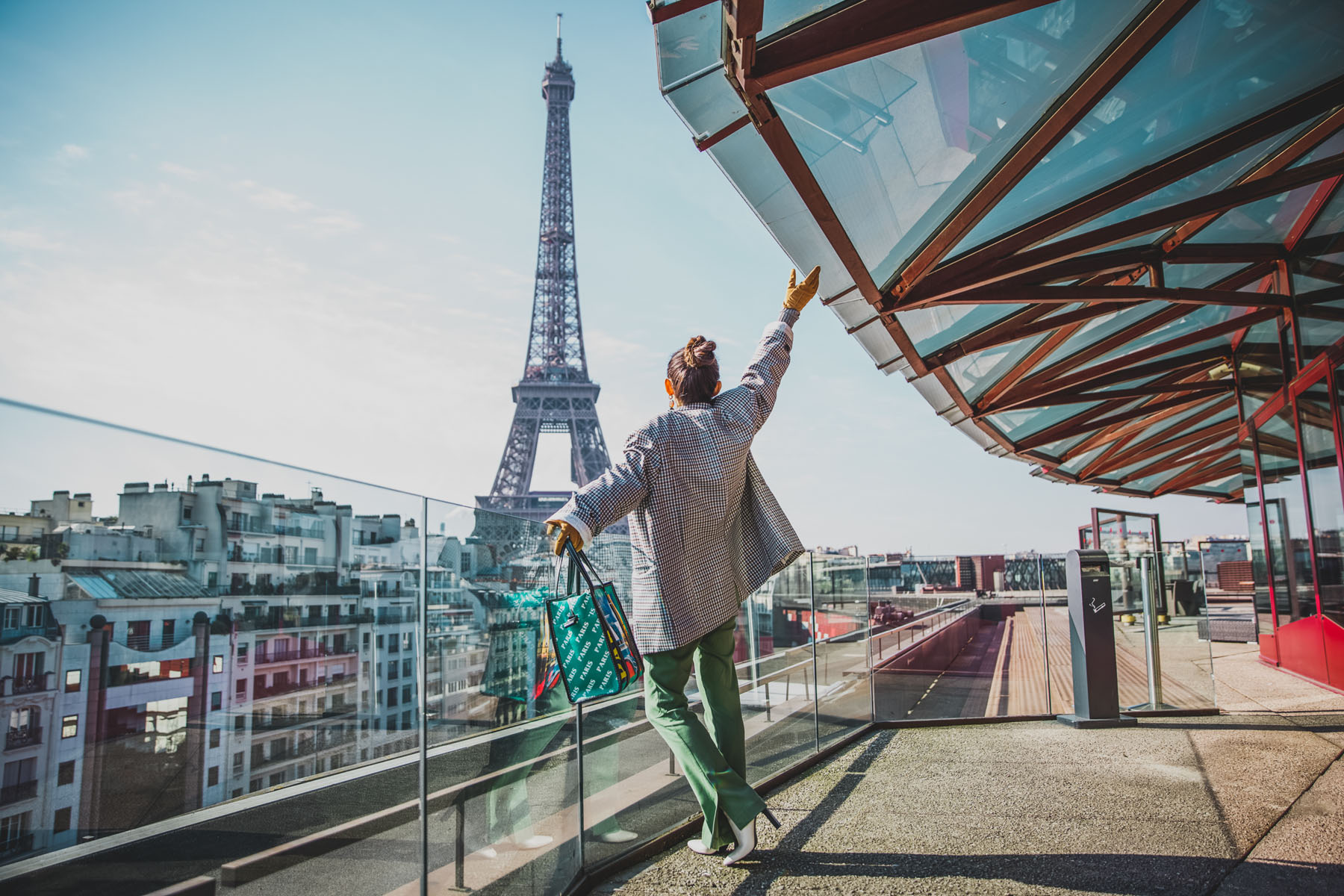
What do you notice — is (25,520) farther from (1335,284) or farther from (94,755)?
(1335,284)

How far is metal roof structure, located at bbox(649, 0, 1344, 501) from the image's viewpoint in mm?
2486

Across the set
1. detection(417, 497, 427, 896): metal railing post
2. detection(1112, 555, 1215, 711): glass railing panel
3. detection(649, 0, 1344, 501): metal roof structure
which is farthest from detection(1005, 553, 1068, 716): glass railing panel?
detection(417, 497, 427, 896): metal railing post

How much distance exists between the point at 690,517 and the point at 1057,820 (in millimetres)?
1602

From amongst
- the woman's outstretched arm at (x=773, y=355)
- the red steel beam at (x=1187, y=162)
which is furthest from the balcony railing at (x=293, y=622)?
the red steel beam at (x=1187, y=162)

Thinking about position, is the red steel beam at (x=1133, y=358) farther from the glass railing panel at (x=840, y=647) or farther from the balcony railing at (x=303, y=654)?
the balcony railing at (x=303, y=654)

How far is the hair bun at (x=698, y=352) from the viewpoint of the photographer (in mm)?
2598

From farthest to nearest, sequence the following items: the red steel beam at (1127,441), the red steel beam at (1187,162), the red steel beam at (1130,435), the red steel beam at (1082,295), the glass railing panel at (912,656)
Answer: the red steel beam at (1127,441), the red steel beam at (1130,435), the glass railing panel at (912,656), the red steel beam at (1082,295), the red steel beam at (1187,162)

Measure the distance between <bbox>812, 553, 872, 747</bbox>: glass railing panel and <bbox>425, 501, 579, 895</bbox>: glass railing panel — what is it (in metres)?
2.08

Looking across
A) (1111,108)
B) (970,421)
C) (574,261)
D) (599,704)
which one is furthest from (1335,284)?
(574,261)

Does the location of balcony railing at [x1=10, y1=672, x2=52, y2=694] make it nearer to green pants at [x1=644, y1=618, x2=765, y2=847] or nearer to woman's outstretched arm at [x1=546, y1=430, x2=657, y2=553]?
woman's outstretched arm at [x1=546, y1=430, x2=657, y2=553]

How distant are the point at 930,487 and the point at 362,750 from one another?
3939cm

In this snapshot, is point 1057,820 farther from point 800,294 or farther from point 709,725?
point 800,294

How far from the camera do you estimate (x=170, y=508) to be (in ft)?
3.58

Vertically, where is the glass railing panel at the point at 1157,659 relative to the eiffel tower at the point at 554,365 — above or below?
below
